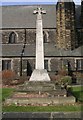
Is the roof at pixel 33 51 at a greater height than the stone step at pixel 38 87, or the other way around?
the roof at pixel 33 51

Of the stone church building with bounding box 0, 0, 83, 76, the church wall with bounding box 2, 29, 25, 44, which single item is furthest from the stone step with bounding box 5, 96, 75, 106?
the church wall with bounding box 2, 29, 25, 44

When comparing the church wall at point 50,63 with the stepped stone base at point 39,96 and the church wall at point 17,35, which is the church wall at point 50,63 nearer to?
the church wall at point 17,35

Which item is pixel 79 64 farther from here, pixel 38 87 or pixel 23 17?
pixel 38 87

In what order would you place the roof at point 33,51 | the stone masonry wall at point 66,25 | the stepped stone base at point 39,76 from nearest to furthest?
the stepped stone base at point 39,76 < the roof at point 33,51 < the stone masonry wall at point 66,25

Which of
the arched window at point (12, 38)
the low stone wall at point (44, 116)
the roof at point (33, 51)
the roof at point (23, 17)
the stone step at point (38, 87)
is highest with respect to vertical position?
the roof at point (23, 17)

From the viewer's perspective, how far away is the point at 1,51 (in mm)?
43125

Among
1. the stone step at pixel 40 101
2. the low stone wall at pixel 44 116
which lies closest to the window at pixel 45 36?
the stone step at pixel 40 101

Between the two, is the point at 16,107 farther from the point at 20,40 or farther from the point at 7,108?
the point at 20,40

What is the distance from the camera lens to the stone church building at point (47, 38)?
41.8 meters

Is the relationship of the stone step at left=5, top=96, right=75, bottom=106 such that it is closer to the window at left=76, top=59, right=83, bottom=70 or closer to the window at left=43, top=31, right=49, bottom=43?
the window at left=76, top=59, right=83, bottom=70

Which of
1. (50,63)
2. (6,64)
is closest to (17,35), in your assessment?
(6,64)

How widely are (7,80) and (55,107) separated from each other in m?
19.6

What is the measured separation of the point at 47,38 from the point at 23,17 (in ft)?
18.5

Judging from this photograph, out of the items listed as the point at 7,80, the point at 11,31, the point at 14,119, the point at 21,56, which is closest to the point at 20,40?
the point at 11,31
